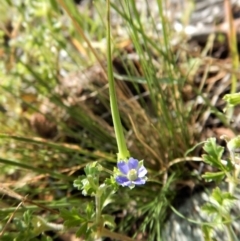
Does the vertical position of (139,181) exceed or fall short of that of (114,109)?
it falls short

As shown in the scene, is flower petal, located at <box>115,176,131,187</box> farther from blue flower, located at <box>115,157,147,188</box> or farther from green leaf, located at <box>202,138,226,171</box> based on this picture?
green leaf, located at <box>202,138,226,171</box>

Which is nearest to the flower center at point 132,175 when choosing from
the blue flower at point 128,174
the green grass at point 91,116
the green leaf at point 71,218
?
the blue flower at point 128,174

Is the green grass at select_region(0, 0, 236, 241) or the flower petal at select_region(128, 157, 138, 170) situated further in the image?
the green grass at select_region(0, 0, 236, 241)

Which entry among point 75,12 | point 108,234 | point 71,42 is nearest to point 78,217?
point 108,234

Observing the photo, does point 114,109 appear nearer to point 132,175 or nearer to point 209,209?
point 132,175

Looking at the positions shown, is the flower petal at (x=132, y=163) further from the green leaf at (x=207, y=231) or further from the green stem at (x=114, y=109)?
the green leaf at (x=207, y=231)

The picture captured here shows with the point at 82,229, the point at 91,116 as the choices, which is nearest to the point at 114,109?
the point at 82,229

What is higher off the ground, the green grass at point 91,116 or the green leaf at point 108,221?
the green grass at point 91,116

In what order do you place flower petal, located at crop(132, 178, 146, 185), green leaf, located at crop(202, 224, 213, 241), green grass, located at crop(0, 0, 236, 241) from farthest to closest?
green grass, located at crop(0, 0, 236, 241)
green leaf, located at crop(202, 224, 213, 241)
flower petal, located at crop(132, 178, 146, 185)

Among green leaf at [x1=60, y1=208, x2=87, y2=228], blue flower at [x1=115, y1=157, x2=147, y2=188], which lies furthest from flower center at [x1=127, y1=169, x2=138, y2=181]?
green leaf at [x1=60, y1=208, x2=87, y2=228]

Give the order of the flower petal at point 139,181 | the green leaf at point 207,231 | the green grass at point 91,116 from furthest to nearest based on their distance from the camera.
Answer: the green grass at point 91,116, the green leaf at point 207,231, the flower petal at point 139,181

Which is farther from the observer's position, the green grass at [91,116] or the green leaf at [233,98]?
the green grass at [91,116]

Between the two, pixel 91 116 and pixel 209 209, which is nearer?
pixel 209 209
